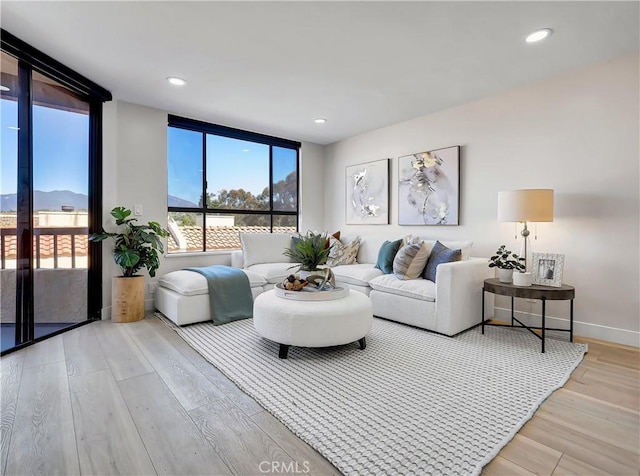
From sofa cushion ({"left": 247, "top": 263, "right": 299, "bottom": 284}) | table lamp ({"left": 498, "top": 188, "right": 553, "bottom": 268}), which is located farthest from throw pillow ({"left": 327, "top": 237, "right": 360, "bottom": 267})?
table lamp ({"left": 498, "top": 188, "right": 553, "bottom": 268})

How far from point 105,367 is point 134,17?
240cm

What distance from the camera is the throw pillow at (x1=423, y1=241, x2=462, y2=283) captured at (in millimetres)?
3234

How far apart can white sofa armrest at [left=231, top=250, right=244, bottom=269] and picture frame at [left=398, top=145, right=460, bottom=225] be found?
88.0 inches

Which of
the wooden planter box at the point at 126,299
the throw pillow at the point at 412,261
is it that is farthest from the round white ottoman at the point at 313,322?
the wooden planter box at the point at 126,299

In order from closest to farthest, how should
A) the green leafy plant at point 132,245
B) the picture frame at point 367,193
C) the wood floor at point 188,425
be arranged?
the wood floor at point 188,425, the green leafy plant at point 132,245, the picture frame at point 367,193

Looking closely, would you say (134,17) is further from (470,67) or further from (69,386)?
(470,67)

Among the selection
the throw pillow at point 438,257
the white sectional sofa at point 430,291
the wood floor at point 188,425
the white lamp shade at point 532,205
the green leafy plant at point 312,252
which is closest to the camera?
the wood floor at point 188,425

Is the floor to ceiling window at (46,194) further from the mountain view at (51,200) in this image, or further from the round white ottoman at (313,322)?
the round white ottoman at (313,322)

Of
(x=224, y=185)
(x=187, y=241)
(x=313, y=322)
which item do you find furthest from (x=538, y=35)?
(x=187, y=241)

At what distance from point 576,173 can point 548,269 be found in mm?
938

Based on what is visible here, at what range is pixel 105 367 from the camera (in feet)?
7.50

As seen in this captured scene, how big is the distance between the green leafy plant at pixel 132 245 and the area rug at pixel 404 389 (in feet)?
3.41

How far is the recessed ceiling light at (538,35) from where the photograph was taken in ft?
7.47

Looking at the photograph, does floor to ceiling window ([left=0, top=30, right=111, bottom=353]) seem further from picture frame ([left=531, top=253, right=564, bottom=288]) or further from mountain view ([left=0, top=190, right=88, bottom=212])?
picture frame ([left=531, top=253, right=564, bottom=288])
